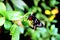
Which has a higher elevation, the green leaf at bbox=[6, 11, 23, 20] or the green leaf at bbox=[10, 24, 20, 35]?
the green leaf at bbox=[6, 11, 23, 20]

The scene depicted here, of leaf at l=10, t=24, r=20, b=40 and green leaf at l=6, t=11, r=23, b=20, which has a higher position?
green leaf at l=6, t=11, r=23, b=20

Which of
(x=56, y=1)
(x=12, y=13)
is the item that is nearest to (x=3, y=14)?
(x=12, y=13)

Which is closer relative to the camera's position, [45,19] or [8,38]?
[8,38]

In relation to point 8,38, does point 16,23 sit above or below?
above

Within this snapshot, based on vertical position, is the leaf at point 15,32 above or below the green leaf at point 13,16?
below

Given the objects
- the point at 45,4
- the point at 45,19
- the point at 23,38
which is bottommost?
the point at 23,38

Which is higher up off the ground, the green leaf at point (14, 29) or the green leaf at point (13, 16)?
the green leaf at point (13, 16)

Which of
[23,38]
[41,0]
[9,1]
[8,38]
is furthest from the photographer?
[41,0]

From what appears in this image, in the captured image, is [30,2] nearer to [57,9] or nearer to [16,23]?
[57,9]

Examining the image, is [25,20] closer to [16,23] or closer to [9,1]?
[16,23]

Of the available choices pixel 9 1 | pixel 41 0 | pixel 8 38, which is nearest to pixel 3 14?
pixel 9 1

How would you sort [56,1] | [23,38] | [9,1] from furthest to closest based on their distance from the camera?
[56,1] < [23,38] < [9,1]
